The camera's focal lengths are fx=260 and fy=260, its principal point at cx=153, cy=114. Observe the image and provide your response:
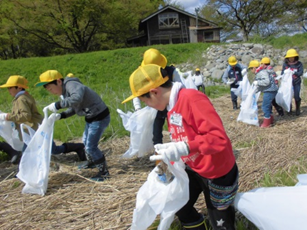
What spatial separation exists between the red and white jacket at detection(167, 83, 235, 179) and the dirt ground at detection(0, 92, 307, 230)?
0.83 metres

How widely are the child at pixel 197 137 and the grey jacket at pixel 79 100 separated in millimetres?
1224

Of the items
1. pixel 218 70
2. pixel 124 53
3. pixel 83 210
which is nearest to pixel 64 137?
pixel 83 210

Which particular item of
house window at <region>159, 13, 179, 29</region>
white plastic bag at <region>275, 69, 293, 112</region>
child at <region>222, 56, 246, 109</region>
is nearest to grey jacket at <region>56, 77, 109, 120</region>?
white plastic bag at <region>275, 69, 293, 112</region>

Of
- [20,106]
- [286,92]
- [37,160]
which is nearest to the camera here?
[37,160]

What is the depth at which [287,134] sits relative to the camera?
368 cm

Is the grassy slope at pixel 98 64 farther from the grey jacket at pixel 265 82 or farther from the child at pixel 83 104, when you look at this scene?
the child at pixel 83 104

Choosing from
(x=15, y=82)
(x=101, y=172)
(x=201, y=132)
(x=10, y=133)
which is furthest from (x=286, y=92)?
(x=10, y=133)

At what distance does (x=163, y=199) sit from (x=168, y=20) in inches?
997

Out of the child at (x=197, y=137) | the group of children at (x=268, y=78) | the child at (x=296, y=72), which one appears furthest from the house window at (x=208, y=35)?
the child at (x=197, y=137)

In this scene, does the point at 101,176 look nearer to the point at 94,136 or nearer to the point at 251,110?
the point at 94,136

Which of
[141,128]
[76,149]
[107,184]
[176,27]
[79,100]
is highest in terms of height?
[176,27]

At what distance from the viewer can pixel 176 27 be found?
82.2 ft

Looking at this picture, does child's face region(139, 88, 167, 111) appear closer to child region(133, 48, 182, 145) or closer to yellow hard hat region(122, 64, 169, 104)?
yellow hard hat region(122, 64, 169, 104)

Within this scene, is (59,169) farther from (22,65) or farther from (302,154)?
(22,65)
